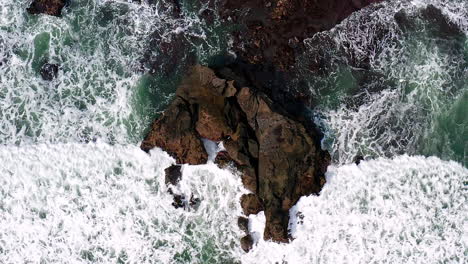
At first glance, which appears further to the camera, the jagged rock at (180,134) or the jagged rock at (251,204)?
the jagged rock at (251,204)

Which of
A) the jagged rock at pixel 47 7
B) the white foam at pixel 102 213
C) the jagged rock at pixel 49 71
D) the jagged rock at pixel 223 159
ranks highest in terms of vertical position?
the jagged rock at pixel 47 7

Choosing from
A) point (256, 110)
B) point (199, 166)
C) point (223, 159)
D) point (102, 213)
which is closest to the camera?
point (256, 110)

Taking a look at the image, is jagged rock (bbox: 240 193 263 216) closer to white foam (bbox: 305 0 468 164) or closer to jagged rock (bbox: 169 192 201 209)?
jagged rock (bbox: 169 192 201 209)

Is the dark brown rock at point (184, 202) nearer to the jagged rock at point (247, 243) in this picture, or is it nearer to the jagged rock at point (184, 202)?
the jagged rock at point (184, 202)

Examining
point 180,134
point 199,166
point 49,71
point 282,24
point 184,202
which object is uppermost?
point 282,24

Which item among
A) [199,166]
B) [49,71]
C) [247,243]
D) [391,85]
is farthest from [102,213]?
[391,85]

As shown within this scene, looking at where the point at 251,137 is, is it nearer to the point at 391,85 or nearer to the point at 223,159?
the point at 223,159

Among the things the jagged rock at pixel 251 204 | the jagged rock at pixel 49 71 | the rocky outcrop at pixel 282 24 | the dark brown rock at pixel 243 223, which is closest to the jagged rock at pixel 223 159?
the jagged rock at pixel 251 204

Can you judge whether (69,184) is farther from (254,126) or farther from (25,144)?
(254,126)
